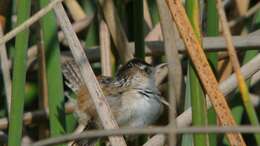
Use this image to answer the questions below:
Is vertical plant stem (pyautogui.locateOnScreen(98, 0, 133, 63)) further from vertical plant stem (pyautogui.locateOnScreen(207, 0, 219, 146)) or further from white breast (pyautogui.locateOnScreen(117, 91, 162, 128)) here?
vertical plant stem (pyautogui.locateOnScreen(207, 0, 219, 146))

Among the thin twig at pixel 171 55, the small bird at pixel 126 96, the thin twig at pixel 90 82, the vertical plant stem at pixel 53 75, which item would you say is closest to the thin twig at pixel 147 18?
the small bird at pixel 126 96

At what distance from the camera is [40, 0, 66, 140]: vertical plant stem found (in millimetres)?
2631

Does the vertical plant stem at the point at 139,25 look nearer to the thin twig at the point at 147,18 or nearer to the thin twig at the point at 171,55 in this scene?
the thin twig at the point at 147,18

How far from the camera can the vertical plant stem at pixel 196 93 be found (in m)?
2.02

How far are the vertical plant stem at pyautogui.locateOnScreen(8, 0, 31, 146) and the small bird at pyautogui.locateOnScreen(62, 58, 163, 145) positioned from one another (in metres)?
0.66

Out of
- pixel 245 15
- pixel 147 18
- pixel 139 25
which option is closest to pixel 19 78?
pixel 139 25

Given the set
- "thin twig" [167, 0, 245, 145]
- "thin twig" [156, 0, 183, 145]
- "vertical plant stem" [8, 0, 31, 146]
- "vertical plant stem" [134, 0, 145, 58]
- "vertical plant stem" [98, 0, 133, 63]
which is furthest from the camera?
"vertical plant stem" [98, 0, 133, 63]

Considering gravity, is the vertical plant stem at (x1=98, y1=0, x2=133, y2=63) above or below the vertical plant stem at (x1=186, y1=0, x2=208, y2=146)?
above

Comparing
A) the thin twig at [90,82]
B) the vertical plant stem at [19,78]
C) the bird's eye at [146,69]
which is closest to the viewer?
the thin twig at [90,82]

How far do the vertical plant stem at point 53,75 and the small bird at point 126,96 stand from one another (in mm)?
432

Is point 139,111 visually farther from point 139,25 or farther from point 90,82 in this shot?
point 90,82

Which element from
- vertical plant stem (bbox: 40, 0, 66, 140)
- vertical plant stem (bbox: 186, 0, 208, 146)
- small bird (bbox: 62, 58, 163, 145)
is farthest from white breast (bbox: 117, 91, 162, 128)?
vertical plant stem (bbox: 186, 0, 208, 146)

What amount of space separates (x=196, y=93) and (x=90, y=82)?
0.43 m

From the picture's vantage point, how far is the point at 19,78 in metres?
2.43
